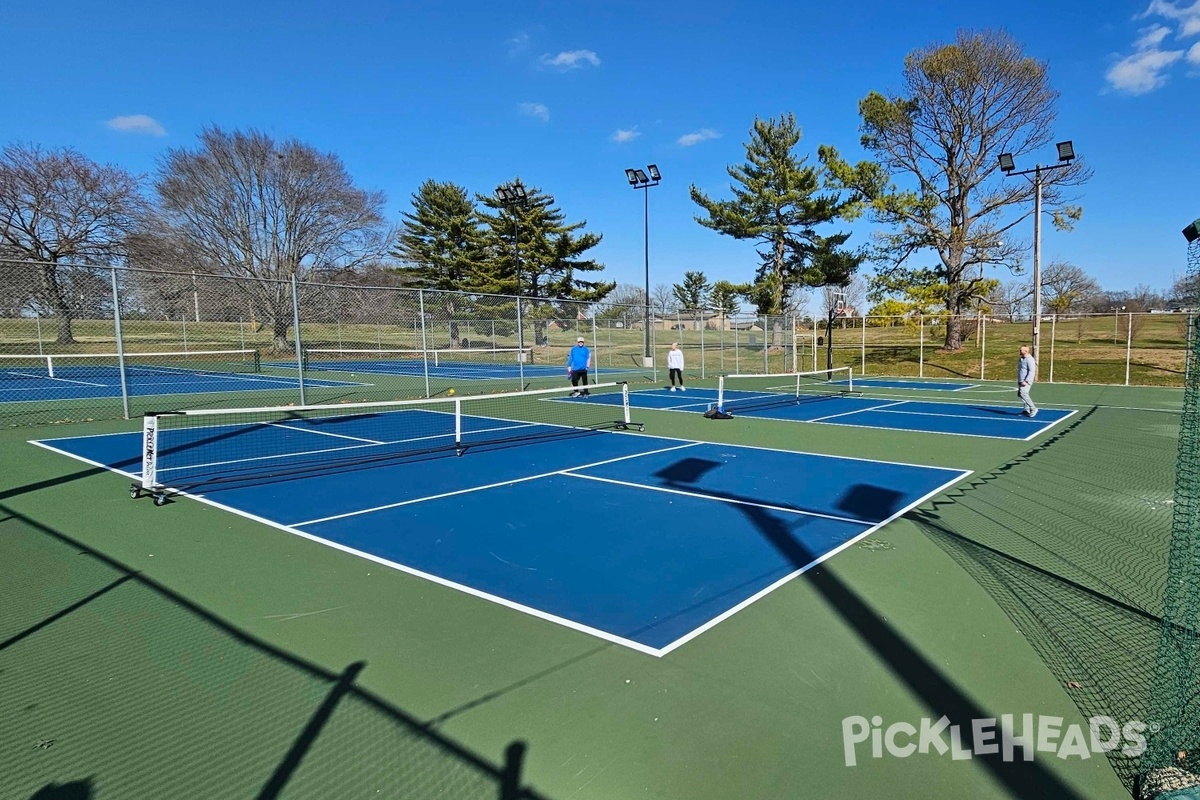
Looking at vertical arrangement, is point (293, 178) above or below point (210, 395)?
above

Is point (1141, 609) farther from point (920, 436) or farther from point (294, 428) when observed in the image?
point (294, 428)

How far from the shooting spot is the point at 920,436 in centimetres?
1295

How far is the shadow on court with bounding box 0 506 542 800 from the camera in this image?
2.83 meters

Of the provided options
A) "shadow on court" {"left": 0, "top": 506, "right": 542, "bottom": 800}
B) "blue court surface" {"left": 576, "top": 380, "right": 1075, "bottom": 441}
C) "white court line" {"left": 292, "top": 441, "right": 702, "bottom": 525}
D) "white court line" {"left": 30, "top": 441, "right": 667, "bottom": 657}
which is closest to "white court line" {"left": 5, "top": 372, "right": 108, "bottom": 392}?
"white court line" {"left": 30, "top": 441, "right": 667, "bottom": 657}

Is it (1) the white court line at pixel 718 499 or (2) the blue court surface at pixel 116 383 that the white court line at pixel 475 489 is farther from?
(2) the blue court surface at pixel 116 383

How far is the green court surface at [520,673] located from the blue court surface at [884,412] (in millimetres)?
7974

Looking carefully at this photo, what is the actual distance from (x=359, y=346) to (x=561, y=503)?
32.1 meters

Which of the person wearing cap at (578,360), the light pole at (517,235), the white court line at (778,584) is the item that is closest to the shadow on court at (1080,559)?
the white court line at (778,584)

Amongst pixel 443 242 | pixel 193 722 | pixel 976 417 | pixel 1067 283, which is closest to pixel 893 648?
pixel 193 722

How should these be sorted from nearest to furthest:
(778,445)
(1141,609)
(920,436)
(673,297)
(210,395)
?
(1141,609) → (778,445) → (920,436) → (210,395) → (673,297)

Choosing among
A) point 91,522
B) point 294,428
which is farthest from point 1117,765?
point 294,428

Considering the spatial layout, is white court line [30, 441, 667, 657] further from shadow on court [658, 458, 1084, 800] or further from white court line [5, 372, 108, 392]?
white court line [5, 372, 108, 392]

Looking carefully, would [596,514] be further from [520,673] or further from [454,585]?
[520,673]

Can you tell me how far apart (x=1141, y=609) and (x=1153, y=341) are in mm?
38436
